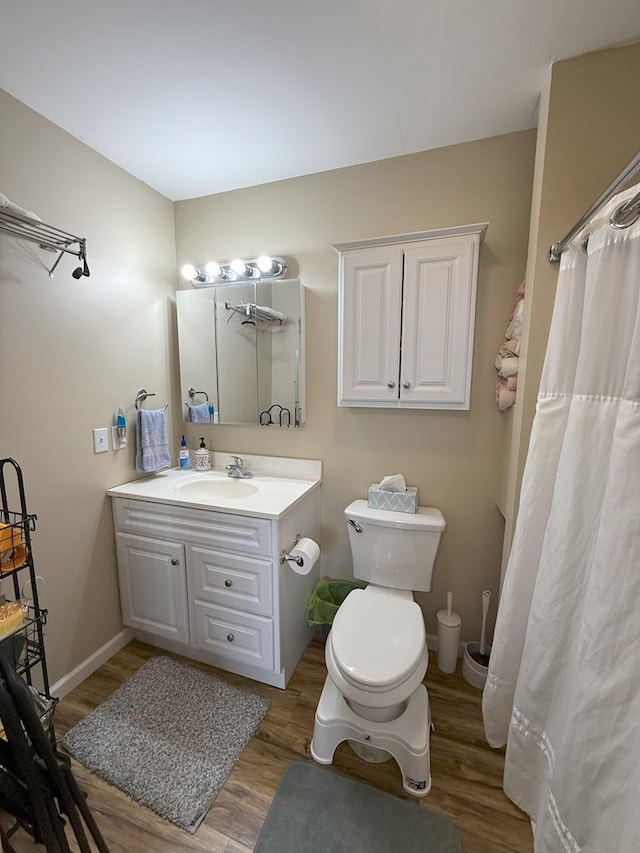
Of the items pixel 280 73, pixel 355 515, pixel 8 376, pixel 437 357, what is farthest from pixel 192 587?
pixel 280 73

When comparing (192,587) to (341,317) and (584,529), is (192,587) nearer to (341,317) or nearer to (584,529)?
(341,317)

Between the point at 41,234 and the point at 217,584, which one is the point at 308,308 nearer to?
the point at 41,234

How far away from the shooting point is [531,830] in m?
1.10

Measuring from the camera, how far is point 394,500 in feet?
5.44

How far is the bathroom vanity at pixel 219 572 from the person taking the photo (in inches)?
58.6

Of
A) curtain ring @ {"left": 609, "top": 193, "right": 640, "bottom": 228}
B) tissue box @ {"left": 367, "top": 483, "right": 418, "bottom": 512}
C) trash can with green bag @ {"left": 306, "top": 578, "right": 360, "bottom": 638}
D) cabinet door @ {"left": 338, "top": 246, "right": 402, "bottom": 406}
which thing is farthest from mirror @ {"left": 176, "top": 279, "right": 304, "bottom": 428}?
curtain ring @ {"left": 609, "top": 193, "right": 640, "bottom": 228}

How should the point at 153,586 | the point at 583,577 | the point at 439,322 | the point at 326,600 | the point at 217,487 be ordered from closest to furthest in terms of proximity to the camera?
1. the point at 583,577
2. the point at 439,322
3. the point at 153,586
4. the point at 326,600
5. the point at 217,487

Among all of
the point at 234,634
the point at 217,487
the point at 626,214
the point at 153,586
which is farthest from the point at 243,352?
the point at 626,214

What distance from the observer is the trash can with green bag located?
68.4 inches

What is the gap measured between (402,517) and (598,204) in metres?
1.27

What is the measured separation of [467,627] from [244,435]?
1584 millimetres

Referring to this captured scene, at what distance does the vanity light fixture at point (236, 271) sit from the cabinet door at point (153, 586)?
1.43 m

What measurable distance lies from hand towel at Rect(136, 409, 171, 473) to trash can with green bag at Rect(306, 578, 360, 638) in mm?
1082

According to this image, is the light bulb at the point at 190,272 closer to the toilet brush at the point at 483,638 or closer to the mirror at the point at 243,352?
the mirror at the point at 243,352
